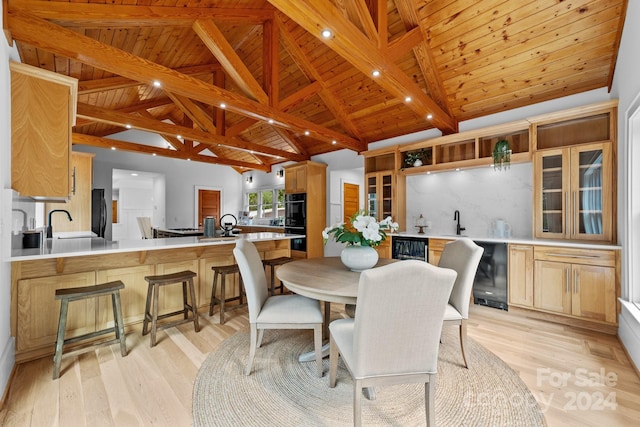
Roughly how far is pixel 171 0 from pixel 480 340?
471 centimetres

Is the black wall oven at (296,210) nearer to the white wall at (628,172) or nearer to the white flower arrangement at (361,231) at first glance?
the white flower arrangement at (361,231)

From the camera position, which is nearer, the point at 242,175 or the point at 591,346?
the point at 591,346

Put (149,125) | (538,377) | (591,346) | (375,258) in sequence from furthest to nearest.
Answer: (149,125) < (591,346) < (375,258) < (538,377)

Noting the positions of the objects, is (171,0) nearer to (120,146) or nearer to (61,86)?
(61,86)

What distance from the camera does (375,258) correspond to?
2.19m

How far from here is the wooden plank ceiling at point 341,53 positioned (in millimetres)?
2482

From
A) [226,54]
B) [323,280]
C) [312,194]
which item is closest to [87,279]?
[323,280]

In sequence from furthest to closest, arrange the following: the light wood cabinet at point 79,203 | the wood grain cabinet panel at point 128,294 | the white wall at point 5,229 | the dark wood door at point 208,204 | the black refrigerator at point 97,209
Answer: the dark wood door at point 208,204 → the black refrigerator at point 97,209 → the light wood cabinet at point 79,203 → the wood grain cabinet panel at point 128,294 → the white wall at point 5,229

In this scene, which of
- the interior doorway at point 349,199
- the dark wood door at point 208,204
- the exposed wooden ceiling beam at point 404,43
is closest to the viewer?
the exposed wooden ceiling beam at point 404,43

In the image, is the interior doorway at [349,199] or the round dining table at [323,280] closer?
the round dining table at [323,280]

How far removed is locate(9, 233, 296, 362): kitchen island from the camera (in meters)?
2.17

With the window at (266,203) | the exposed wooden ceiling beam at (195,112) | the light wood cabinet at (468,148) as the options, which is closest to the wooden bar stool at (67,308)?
the exposed wooden ceiling beam at (195,112)

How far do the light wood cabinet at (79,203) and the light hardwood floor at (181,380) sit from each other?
13.4 ft

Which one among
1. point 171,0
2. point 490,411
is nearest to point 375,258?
point 490,411
